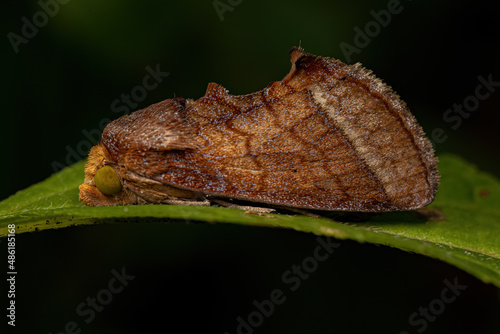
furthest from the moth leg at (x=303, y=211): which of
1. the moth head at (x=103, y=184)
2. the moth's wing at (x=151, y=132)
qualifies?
the moth head at (x=103, y=184)

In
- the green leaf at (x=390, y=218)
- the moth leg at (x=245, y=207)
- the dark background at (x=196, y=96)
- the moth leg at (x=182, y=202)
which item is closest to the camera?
the green leaf at (x=390, y=218)

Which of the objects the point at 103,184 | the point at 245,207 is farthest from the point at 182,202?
the point at 103,184

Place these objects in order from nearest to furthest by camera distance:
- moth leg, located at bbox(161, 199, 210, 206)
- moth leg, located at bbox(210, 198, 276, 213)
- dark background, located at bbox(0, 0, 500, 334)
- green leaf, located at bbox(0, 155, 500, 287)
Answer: green leaf, located at bbox(0, 155, 500, 287) → moth leg, located at bbox(210, 198, 276, 213) → moth leg, located at bbox(161, 199, 210, 206) → dark background, located at bbox(0, 0, 500, 334)

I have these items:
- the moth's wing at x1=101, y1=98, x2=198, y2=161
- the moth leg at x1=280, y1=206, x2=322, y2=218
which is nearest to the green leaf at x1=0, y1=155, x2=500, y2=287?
the moth leg at x1=280, y1=206, x2=322, y2=218

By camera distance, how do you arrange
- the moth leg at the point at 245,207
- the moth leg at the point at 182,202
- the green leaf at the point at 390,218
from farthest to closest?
the moth leg at the point at 182,202 < the moth leg at the point at 245,207 < the green leaf at the point at 390,218

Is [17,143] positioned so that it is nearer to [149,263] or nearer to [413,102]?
[149,263]

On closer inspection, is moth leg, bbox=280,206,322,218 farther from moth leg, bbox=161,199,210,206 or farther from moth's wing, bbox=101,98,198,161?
moth's wing, bbox=101,98,198,161

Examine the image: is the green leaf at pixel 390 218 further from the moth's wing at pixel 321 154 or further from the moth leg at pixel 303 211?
the moth's wing at pixel 321 154

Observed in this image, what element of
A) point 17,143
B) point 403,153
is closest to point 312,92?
point 403,153
